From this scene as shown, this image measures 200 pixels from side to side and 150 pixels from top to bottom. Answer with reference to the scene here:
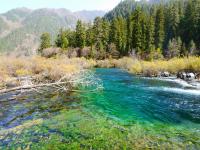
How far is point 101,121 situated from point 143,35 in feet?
173

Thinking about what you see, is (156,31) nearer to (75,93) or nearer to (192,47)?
(192,47)

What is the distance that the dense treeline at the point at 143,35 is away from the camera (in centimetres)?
5800

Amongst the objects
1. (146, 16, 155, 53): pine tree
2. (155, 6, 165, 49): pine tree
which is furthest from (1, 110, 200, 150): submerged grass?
(155, 6, 165, 49): pine tree

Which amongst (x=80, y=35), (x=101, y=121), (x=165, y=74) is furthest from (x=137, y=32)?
(x=101, y=121)

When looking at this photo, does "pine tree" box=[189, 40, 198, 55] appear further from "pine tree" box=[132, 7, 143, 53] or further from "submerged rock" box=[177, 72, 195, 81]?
"submerged rock" box=[177, 72, 195, 81]

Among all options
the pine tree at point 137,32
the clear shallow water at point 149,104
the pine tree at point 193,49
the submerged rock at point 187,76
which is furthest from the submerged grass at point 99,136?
the pine tree at point 137,32

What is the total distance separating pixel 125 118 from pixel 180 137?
3.73 m

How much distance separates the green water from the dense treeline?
3895cm

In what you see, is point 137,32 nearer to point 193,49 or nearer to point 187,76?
point 193,49

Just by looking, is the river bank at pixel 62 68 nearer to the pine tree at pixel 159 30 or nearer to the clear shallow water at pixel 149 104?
the clear shallow water at pixel 149 104

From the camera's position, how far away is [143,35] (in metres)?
62.2

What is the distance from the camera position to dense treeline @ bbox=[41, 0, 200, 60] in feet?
190

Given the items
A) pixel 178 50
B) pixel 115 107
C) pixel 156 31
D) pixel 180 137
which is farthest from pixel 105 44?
pixel 180 137

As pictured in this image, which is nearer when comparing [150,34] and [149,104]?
[149,104]
